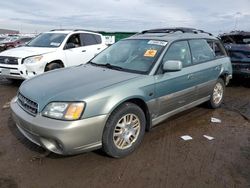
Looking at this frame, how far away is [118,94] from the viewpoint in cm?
343

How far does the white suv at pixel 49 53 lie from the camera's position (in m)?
7.29

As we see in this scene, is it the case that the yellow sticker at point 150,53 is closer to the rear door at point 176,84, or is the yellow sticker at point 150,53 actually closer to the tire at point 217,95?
the rear door at point 176,84

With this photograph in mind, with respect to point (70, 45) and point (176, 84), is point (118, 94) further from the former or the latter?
point (70, 45)

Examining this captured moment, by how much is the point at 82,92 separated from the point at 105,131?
1.82 ft

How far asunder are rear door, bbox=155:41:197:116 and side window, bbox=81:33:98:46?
502 centimetres

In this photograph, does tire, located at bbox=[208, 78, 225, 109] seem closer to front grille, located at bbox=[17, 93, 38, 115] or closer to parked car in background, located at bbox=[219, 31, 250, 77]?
parked car in background, located at bbox=[219, 31, 250, 77]

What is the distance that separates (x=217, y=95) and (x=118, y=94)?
10.3 feet

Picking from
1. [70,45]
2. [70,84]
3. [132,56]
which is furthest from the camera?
[70,45]

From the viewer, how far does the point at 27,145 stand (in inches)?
155

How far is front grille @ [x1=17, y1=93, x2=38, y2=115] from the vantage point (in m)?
3.30

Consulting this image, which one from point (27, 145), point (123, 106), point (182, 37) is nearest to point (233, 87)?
point (182, 37)

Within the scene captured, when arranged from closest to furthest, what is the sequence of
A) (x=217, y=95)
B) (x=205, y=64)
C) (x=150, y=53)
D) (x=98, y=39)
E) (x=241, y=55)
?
(x=150, y=53) → (x=205, y=64) → (x=217, y=95) → (x=241, y=55) → (x=98, y=39)

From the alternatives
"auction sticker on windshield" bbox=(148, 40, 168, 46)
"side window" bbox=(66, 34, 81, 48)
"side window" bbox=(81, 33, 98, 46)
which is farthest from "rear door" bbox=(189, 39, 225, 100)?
"side window" bbox=(81, 33, 98, 46)

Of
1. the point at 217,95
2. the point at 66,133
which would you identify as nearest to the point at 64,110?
the point at 66,133
